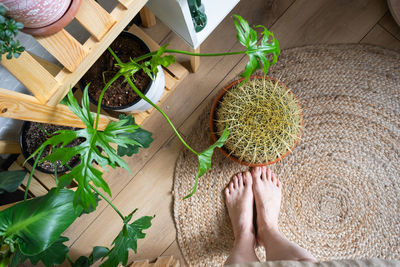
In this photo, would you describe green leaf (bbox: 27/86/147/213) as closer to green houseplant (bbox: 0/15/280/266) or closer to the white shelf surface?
green houseplant (bbox: 0/15/280/266)

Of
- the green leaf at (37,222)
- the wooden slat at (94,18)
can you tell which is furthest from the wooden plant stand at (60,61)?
the green leaf at (37,222)

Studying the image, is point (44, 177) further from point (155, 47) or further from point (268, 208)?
point (268, 208)

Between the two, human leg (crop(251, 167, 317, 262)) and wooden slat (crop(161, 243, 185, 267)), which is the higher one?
human leg (crop(251, 167, 317, 262))

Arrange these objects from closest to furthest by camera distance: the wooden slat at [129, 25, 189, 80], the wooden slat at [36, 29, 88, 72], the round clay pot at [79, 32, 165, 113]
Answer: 1. the wooden slat at [36, 29, 88, 72]
2. the round clay pot at [79, 32, 165, 113]
3. the wooden slat at [129, 25, 189, 80]

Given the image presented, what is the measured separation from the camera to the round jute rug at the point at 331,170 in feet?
4.16

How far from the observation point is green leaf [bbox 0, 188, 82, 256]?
0.72 metres

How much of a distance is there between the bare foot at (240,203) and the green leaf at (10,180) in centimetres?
74

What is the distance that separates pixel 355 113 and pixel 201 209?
2.40 feet

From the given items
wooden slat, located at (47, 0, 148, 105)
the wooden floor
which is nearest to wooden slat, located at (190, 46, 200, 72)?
the wooden floor

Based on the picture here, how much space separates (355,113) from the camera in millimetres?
1291

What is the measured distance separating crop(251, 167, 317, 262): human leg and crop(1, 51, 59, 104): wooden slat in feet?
2.89

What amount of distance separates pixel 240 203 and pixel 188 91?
20.1 inches

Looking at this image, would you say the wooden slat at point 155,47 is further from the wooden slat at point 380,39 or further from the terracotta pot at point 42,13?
the wooden slat at point 380,39

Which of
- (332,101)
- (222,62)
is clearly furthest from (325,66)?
(222,62)
